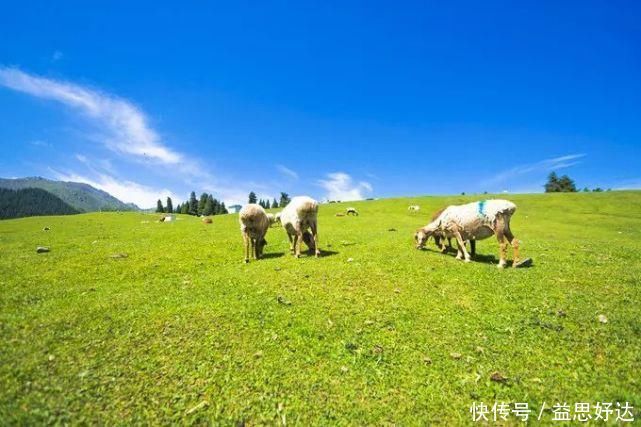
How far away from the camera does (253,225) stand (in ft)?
62.6

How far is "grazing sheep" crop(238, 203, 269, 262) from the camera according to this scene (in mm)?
18656

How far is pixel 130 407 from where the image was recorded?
653 cm

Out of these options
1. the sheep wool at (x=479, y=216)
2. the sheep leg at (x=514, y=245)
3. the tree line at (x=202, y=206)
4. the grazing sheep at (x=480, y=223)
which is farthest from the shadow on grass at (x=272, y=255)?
the tree line at (x=202, y=206)

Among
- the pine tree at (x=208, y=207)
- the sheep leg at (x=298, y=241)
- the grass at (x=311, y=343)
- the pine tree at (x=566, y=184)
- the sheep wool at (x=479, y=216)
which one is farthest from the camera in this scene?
the pine tree at (x=208, y=207)

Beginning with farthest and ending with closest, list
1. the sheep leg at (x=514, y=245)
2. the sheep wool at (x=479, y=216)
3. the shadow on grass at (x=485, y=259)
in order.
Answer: the sheep wool at (x=479, y=216)
the shadow on grass at (x=485, y=259)
the sheep leg at (x=514, y=245)

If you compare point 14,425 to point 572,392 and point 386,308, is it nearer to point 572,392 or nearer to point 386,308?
point 386,308

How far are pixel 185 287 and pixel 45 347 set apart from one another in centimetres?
562

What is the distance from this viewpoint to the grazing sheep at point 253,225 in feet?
61.2

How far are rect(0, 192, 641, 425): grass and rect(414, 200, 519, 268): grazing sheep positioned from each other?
2031 mm

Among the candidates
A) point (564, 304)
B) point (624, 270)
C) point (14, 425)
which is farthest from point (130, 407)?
point (624, 270)

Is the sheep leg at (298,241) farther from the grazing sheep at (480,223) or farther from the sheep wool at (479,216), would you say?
the sheep wool at (479,216)

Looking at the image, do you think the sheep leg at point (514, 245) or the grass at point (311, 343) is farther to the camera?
the sheep leg at point (514, 245)

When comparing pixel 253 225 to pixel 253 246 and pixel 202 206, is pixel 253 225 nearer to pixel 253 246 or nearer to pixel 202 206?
pixel 253 246

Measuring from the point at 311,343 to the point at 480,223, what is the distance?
13239 mm
